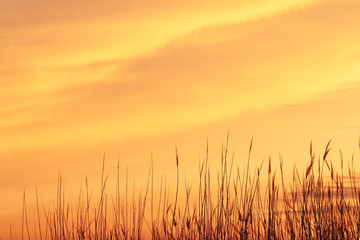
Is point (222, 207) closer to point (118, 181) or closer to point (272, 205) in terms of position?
point (272, 205)

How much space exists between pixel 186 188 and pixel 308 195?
1.17 meters

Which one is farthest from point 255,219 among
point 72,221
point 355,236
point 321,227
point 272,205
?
point 72,221

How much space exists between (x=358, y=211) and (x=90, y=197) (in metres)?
2.66

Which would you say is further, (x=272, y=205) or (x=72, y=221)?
(x=72, y=221)

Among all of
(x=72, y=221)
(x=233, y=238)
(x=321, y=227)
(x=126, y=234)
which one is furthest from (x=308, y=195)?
(x=72, y=221)

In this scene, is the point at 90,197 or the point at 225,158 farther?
the point at 90,197

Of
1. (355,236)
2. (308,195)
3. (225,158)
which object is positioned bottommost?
(355,236)

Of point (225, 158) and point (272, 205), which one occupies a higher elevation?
point (225, 158)

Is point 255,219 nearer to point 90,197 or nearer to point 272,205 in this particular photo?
point 272,205

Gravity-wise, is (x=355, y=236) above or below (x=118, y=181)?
below

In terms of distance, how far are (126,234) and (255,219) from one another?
4.12 ft

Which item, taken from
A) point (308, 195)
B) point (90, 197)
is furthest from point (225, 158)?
point (90, 197)

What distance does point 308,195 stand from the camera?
5656 mm

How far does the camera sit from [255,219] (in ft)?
18.7
